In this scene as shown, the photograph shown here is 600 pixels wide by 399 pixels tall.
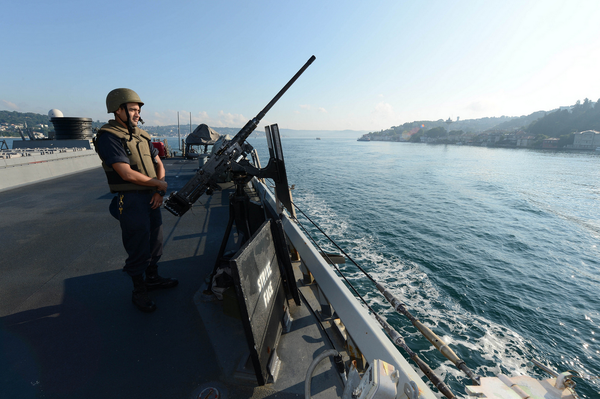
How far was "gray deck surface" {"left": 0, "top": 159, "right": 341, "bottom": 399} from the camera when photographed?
2.34 m

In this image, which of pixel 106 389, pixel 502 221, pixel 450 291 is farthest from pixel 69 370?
pixel 502 221

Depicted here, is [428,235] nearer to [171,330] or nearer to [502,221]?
[502,221]

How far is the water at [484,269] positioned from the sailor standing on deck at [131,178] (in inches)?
275

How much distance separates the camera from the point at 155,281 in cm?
377

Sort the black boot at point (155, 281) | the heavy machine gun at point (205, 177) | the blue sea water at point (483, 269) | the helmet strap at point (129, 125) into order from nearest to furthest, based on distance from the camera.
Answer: the helmet strap at point (129, 125)
the heavy machine gun at point (205, 177)
the black boot at point (155, 281)
the blue sea water at point (483, 269)

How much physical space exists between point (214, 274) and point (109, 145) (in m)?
2.03

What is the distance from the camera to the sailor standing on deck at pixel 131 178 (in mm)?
2883

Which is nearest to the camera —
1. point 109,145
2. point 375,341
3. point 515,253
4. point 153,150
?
point 375,341

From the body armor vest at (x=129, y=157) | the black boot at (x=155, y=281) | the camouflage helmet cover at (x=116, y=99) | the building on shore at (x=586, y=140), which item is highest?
the building on shore at (x=586, y=140)

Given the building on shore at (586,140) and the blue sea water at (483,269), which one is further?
the building on shore at (586,140)

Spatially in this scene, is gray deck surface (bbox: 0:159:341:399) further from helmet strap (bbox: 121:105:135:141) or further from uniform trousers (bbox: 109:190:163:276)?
helmet strap (bbox: 121:105:135:141)

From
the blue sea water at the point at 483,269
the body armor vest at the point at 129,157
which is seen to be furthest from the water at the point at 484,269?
the body armor vest at the point at 129,157

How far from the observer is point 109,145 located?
9.34 ft

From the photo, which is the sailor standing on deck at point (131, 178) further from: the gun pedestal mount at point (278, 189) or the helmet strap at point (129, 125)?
the gun pedestal mount at point (278, 189)
